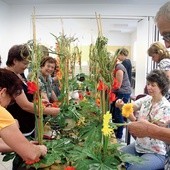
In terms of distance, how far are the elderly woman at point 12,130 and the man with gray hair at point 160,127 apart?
1.61ft

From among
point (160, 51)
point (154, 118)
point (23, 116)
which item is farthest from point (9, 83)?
point (160, 51)

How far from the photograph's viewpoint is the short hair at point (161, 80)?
2078mm

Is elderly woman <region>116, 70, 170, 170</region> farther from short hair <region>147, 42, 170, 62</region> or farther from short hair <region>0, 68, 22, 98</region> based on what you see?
short hair <region>0, 68, 22, 98</region>

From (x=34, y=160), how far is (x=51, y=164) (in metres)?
0.09

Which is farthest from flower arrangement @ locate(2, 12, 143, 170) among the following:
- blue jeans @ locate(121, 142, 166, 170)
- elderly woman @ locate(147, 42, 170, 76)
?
elderly woman @ locate(147, 42, 170, 76)

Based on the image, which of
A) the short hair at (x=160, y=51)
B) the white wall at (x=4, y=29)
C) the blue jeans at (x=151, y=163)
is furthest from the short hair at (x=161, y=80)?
the white wall at (x=4, y=29)

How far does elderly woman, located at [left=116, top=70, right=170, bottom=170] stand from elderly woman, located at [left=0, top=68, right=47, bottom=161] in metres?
0.73

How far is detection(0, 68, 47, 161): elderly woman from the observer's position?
1208mm

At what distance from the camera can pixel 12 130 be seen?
121 cm

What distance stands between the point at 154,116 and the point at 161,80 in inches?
12.9

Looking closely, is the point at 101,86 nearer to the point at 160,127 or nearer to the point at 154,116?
the point at 160,127

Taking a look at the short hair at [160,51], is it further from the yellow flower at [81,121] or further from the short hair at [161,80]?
the yellow flower at [81,121]

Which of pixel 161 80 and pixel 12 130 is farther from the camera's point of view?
pixel 161 80

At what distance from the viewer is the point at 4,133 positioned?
1199 millimetres
